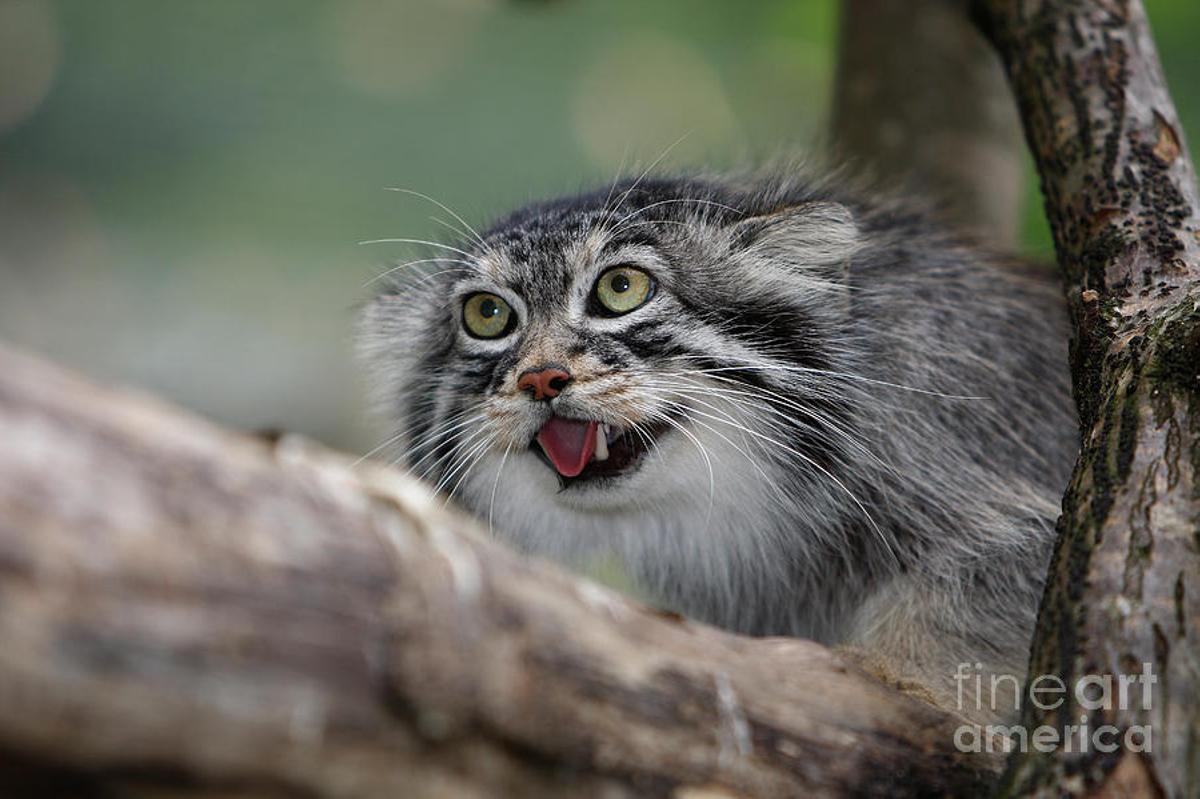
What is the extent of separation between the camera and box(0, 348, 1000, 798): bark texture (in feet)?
4.69

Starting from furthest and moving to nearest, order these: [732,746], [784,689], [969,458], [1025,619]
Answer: [969,458]
[1025,619]
[784,689]
[732,746]

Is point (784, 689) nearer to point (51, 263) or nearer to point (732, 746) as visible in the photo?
point (732, 746)

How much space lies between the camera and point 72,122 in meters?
7.50

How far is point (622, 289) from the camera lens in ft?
10.8

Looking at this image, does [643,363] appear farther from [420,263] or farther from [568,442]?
[420,263]

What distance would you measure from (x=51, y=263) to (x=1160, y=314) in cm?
701

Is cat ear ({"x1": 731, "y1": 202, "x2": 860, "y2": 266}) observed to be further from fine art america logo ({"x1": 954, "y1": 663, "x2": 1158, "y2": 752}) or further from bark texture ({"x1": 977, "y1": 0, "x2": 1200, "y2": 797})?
fine art america logo ({"x1": 954, "y1": 663, "x2": 1158, "y2": 752})

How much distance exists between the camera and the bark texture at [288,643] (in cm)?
143

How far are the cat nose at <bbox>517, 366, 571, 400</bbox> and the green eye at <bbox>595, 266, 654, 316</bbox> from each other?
0.31 m

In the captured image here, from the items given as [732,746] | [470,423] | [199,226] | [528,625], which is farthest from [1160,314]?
[199,226]

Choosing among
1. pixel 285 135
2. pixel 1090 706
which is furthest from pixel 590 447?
pixel 285 135

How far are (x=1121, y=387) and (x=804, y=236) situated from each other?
1183mm

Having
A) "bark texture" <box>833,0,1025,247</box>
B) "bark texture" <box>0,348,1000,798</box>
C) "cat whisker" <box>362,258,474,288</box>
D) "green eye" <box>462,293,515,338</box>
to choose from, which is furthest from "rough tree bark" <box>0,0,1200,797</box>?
"bark texture" <box>833,0,1025,247</box>

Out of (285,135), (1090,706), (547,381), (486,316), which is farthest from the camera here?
(285,135)
